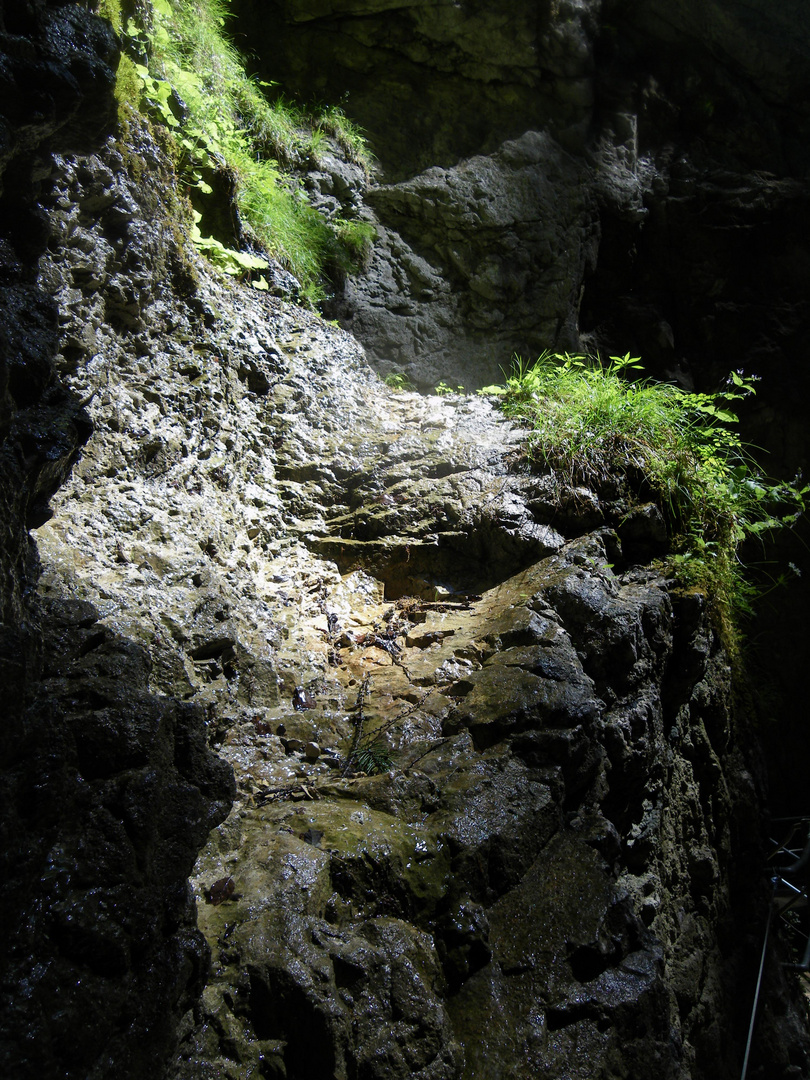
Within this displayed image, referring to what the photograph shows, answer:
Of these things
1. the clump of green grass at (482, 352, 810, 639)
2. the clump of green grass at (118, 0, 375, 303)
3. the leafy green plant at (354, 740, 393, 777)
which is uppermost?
the clump of green grass at (118, 0, 375, 303)

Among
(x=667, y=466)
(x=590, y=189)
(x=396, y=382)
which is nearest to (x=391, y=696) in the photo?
(x=667, y=466)

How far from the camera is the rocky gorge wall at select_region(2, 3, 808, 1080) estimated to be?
1.62 m

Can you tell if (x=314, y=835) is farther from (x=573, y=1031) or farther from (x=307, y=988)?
(x=573, y=1031)

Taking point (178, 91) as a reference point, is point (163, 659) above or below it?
below

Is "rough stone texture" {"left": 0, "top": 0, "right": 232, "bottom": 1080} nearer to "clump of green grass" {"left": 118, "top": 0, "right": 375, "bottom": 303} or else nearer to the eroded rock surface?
the eroded rock surface

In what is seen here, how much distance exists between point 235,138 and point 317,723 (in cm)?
489

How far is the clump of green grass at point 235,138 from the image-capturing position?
4.37 meters

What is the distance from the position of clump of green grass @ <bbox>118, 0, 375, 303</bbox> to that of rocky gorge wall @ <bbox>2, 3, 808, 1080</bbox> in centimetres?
61

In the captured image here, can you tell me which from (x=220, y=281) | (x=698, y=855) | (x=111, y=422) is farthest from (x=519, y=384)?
(x=698, y=855)

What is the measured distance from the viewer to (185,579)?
296cm

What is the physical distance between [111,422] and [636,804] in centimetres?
317

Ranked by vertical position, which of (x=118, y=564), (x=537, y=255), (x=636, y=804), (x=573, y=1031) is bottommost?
(x=636, y=804)

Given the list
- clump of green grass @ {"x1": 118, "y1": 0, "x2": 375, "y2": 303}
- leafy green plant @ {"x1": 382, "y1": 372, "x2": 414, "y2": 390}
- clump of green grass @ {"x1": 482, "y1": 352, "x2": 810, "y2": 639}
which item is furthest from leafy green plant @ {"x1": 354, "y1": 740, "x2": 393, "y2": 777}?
leafy green plant @ {"x1": 382, "y1": 372, "x2": 414, "y2": 390}

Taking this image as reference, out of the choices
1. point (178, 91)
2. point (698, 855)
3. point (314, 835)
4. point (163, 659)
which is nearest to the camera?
point (314, 835)
